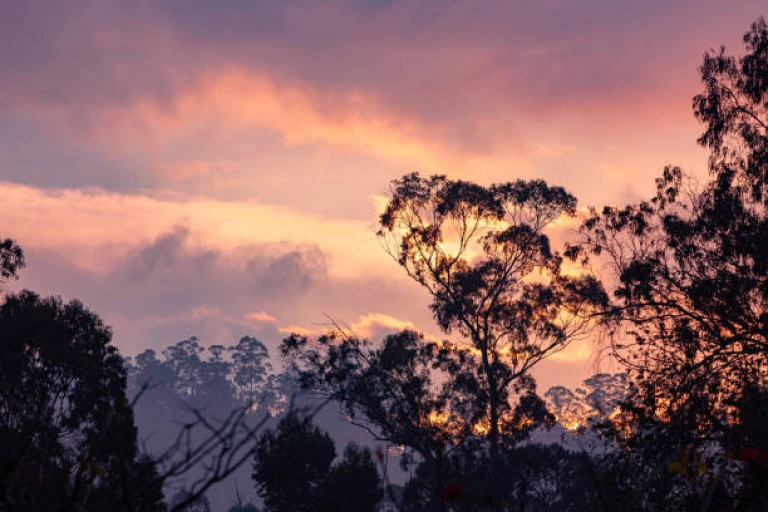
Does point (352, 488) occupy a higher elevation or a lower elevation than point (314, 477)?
lower

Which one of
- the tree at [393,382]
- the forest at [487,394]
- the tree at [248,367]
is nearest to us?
the forest at [487,394]

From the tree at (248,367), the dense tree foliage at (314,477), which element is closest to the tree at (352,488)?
the dense tree foliage at (314,477)

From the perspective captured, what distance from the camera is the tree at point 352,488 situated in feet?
143

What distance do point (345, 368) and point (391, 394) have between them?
9.15ft

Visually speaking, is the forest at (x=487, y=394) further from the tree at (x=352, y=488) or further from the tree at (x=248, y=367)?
the tree at (x=248, y=367)

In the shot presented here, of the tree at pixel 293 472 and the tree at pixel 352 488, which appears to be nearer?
the tree at pixel 352 488

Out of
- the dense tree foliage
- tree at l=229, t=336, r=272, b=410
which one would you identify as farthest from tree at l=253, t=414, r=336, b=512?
tree at l=229, t=336, r=272, b=410

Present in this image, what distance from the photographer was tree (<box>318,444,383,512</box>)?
4344cm

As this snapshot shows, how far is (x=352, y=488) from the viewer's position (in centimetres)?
4362

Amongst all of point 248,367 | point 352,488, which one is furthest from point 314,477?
point 248,367

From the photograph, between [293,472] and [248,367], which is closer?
[293,472]

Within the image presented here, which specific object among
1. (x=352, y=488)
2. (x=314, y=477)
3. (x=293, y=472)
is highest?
(x=293, y=472)

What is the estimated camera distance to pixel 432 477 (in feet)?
131

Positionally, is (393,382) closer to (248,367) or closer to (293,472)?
(293,472)
